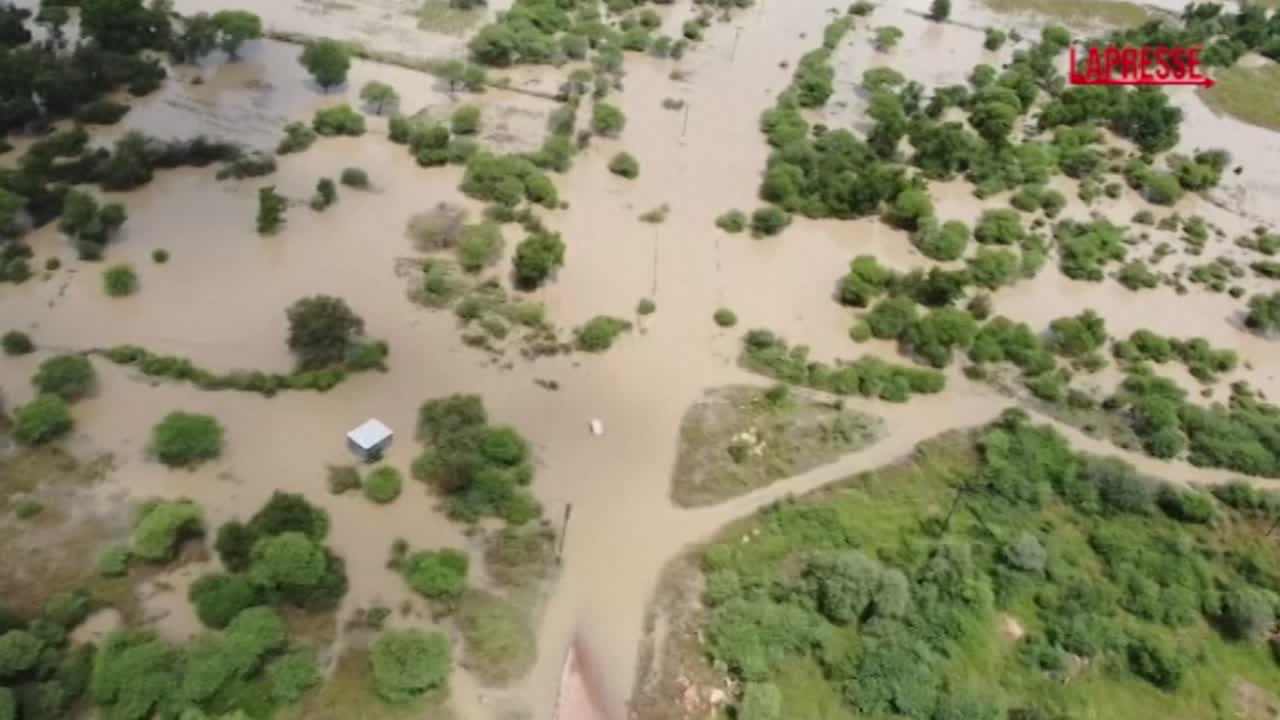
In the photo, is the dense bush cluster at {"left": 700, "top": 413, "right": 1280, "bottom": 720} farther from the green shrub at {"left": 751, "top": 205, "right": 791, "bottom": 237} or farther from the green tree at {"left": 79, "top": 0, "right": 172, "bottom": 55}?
the green tree at {"left": 79, "top": 0, "right": 172, "bottom": 55}

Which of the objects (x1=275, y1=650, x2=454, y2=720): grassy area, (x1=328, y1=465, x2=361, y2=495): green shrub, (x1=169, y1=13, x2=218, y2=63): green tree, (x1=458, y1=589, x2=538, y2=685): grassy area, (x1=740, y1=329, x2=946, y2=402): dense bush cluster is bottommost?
(x1=275, y1=650, x2=454, y2=720): grassy area

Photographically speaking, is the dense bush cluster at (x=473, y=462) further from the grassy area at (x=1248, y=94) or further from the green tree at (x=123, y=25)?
the grassy area at (x=1248, y=94)

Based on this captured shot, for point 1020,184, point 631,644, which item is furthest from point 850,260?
point 631,644

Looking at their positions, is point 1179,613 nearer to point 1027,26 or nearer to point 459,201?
point 459,201

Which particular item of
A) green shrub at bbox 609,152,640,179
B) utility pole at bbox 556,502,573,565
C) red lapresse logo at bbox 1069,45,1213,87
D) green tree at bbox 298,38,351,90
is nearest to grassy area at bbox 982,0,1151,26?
red lapresse logo at bbox 1069,45,1213,87

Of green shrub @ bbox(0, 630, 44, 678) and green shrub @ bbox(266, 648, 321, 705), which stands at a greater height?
green shrub @ bbox(0, 630, 44, 678)

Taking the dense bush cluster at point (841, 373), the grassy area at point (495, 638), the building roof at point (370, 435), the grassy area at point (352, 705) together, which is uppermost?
the dense bush cluster at point (841, 373)

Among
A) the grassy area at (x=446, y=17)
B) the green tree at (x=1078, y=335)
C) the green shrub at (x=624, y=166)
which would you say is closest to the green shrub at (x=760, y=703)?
the green tree at (x=1078, y=335)

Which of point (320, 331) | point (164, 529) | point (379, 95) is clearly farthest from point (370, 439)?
point (379, 95)

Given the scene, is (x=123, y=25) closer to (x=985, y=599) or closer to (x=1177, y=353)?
(x=985, y=599)
